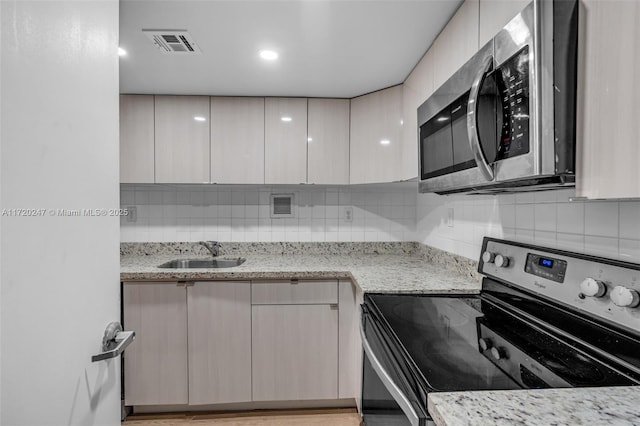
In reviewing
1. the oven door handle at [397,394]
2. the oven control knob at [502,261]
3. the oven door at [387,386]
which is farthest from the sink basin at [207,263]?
the oven control knob at [502,261]

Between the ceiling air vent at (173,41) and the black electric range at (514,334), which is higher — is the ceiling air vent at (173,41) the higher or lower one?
the higher one

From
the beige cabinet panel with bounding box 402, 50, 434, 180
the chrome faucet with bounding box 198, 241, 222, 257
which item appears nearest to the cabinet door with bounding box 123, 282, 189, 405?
the chrome faucet with bounding box 198, 241, 222, 257

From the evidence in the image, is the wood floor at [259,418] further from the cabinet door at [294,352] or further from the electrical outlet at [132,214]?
the electrical outlet at [132,214]

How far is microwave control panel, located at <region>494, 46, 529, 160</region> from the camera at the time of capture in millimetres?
785

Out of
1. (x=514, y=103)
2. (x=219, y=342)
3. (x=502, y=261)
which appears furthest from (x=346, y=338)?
(x=514, y=103)

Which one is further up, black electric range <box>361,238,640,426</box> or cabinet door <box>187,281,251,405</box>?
black electric range <box>361,238,640,426</box>

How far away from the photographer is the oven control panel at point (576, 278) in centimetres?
81

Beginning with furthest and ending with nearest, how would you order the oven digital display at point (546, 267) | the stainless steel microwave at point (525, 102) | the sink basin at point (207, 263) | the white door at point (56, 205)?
1. the sink basin at point (207, 263)
2. the oven digital display at point (546, 267)
3. the stainless steel microwave at point (525, 102)
4. the white door at point (56, 205)

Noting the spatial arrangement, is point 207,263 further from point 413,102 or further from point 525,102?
point 525,102

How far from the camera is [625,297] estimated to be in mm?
798

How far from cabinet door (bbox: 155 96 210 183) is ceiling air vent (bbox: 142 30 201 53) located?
683mm

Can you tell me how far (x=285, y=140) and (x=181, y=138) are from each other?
72 cm

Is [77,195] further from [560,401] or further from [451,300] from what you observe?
[451,300]

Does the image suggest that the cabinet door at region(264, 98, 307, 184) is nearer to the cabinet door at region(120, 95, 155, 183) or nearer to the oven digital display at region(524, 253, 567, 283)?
the cabinet door at region(120, 95, 155, 183)
